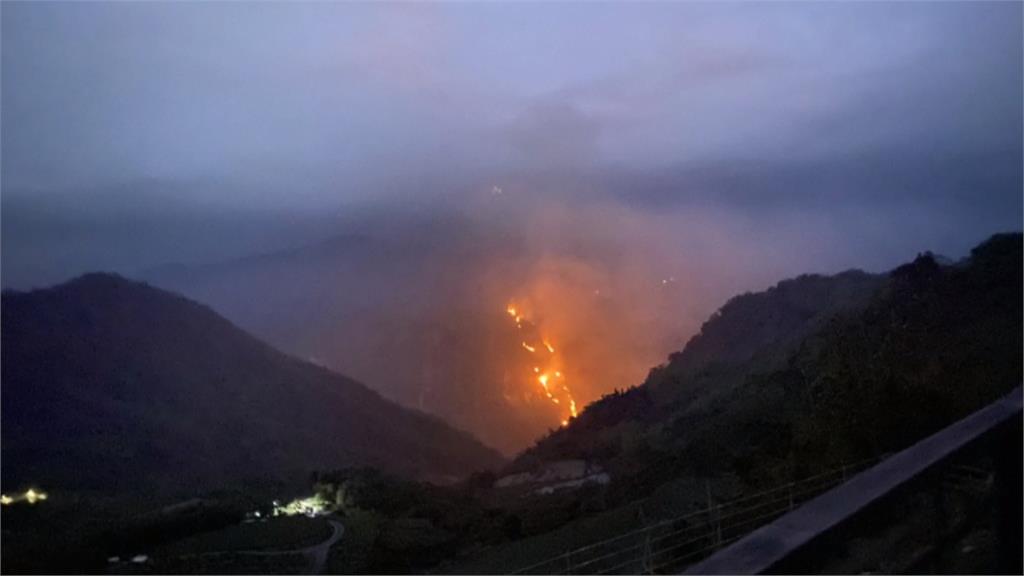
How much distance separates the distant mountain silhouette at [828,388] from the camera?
1190 centimetres

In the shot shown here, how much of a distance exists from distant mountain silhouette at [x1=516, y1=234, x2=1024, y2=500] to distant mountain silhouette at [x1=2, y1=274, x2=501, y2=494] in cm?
653

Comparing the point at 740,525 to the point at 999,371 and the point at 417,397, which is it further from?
the point at 417,397

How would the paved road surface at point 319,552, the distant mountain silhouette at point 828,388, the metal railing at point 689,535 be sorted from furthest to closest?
the paved road surface at point 319,552 → the distant mountain silhouette at point 828,388 → the metal railing at point 689,535

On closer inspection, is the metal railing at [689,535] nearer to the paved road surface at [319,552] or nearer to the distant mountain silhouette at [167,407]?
the paved road surface at [319,552]

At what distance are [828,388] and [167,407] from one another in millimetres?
20099

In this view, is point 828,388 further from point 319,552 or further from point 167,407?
point 167,407

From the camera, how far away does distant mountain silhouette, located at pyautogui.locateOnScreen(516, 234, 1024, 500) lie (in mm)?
11898

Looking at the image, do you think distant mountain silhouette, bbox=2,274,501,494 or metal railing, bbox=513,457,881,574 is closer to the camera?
metal railing, bbox=513,457,881,574

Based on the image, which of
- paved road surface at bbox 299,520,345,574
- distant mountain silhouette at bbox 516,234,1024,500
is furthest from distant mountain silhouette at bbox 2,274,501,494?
distant mountain silhouette at bbox 516,234,1024,500

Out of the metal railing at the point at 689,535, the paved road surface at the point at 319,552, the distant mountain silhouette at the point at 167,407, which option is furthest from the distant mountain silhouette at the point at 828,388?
the distant mountain silhouette at the point at 167,407

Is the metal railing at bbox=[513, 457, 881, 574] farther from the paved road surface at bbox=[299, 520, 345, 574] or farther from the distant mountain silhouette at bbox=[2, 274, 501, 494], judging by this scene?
the distant mountain silhouette at bbox=[2, 274, 501, 494]

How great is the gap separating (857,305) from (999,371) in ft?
68.0

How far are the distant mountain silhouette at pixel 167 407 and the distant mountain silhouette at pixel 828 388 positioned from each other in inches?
257

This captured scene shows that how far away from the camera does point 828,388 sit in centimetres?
1483
